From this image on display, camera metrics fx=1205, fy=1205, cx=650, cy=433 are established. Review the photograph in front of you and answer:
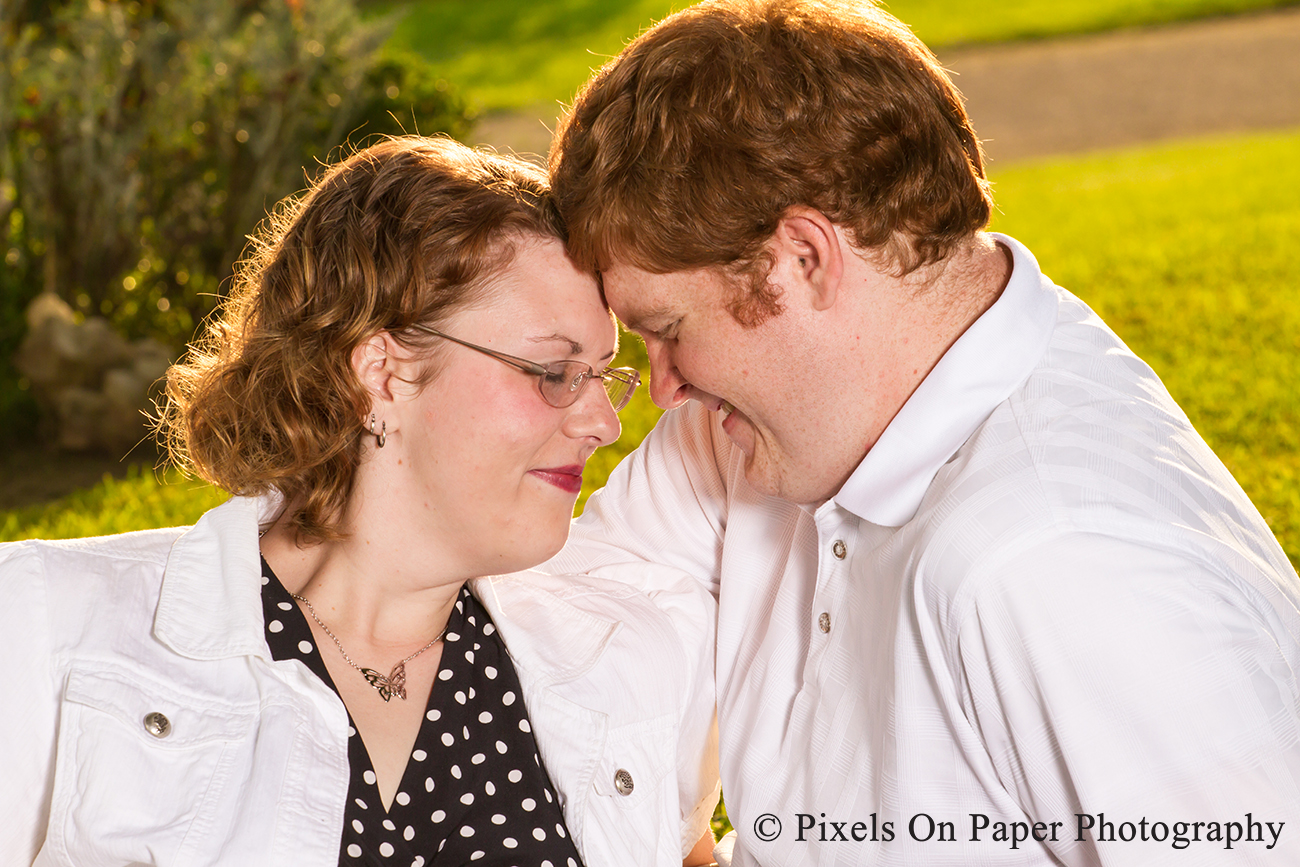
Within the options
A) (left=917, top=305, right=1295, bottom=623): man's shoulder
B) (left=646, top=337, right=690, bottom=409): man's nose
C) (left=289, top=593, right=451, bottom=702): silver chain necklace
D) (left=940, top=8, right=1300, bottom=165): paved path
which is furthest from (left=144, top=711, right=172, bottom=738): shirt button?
(left=940, top=8, right=1300, bottom=165): paved path

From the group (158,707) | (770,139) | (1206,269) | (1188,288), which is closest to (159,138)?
(158,707)

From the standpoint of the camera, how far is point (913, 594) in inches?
73.5

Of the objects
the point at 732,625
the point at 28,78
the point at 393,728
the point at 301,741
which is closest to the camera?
the point at 301,741

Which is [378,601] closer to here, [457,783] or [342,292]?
[457,783]

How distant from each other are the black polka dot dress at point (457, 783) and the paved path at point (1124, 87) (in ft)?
30.7

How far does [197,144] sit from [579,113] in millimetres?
4891

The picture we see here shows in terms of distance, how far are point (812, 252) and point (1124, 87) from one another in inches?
537

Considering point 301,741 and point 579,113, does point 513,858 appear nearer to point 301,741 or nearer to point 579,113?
point 301,741

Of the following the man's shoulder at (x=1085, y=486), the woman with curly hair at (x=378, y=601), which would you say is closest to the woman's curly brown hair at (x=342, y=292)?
the woman with curly hair at (x=378, y=601)

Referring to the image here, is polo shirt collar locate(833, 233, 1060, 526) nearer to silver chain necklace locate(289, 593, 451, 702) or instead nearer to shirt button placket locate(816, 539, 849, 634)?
shirt button placket locate(816, 539, 849, 634)

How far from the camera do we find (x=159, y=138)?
20.5ft

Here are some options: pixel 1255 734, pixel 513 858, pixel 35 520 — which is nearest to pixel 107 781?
pixel 513 858

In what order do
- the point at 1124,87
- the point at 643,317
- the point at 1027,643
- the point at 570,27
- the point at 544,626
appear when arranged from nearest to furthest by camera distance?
the point at 1027,643 → the point at 643,317 → the point at 544,626 → the point at 1124,87 → the point at 570,27

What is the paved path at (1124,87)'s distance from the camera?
489 inches
